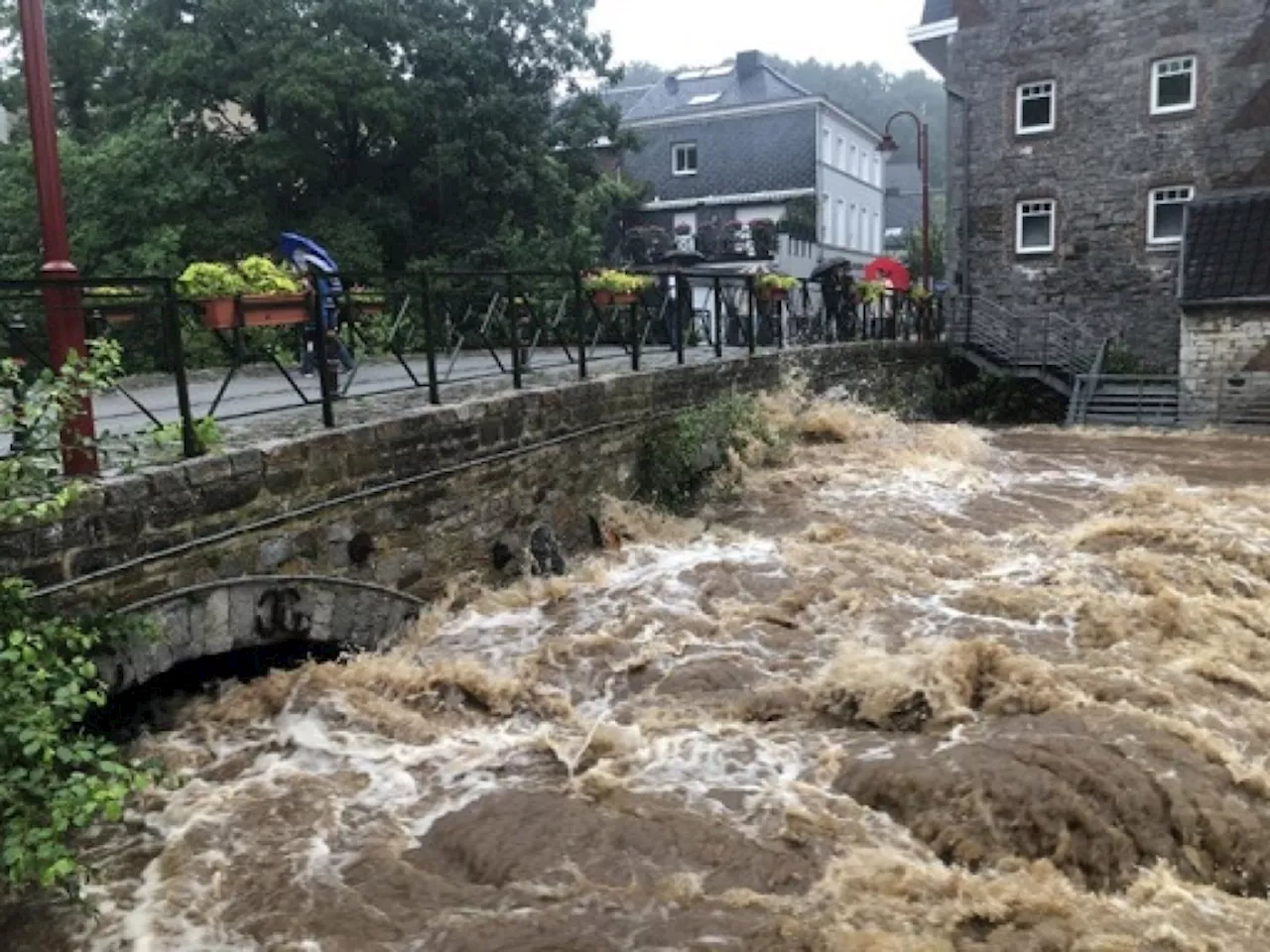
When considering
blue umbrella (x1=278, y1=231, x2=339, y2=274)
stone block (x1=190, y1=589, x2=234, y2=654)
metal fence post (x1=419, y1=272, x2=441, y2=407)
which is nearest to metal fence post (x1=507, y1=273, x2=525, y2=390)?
metal fence post (x1=419, y1=272, x2=441, y2=407)

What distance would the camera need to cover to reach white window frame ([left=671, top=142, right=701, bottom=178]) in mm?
35812

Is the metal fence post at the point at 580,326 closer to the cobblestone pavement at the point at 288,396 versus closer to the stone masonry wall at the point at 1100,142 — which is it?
the cobblestone pavement at the point at 288,396

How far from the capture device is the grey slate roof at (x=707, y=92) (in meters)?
35.7

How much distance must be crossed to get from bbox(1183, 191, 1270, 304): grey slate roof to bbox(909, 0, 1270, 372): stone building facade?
5.03 ft

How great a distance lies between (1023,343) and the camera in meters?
23.1

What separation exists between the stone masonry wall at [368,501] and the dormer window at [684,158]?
2704cm

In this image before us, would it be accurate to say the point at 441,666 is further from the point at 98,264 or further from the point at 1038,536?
the point at 98,264

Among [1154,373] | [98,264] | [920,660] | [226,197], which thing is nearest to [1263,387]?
[1154,373]

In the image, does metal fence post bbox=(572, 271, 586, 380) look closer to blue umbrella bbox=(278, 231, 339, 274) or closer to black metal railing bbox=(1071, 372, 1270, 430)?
blue umbrella bbox=(278, 231, 339, 274)

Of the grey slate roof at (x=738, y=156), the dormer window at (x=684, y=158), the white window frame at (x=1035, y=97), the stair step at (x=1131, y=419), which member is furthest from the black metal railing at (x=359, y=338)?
the dormer window at (x=684, y=158)

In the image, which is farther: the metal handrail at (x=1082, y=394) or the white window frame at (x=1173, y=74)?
the white window frame at (x=1173, y=74)

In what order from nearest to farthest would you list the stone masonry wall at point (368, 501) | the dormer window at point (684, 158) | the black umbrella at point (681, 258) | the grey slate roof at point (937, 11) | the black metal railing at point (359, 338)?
the stone masonry wall at point (368, 501) → the black metal railing at point (359, 338) → the black umbrella at point (681, 258) → the grey slate roof at point (937, 11) → the dormer window at point (684, 158)

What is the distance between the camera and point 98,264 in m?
17.7

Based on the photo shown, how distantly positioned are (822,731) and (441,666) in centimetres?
225
